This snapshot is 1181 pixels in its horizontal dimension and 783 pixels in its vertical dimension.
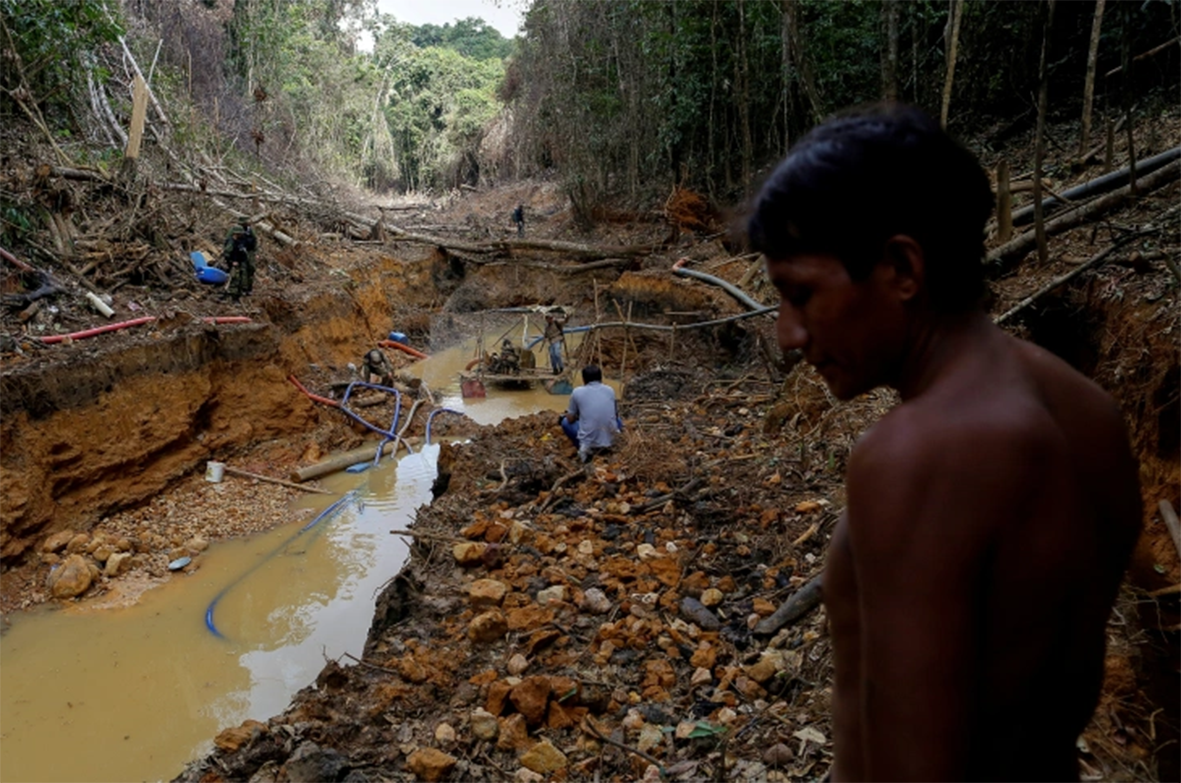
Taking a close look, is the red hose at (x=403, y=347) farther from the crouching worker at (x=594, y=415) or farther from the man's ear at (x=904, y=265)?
the man's ear at (x=904, y=265)

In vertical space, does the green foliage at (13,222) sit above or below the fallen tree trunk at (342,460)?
above

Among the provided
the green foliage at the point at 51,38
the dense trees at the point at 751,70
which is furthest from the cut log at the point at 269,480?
the dense trees at the point at 751,70

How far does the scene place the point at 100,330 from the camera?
7.58 metres

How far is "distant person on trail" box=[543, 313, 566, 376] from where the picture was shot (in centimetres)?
1178

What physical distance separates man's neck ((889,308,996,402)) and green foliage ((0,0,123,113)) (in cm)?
1172

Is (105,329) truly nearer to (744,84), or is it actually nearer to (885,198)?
(885,198)

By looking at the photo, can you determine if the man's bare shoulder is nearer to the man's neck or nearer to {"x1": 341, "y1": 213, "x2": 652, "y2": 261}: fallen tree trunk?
the man's neck

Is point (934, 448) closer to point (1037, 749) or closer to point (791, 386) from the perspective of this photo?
point (1037, 749)

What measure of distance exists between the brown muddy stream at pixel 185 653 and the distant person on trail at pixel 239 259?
3.72 meters

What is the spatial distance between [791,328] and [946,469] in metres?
0.25

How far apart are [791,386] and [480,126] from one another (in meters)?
27.2

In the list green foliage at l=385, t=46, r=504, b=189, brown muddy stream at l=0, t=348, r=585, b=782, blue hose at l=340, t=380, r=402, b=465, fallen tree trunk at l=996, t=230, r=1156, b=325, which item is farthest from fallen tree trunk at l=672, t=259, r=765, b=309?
A: green foliage at l=385, t=46, r=504, b=189

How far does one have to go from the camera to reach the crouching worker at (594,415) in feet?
20.6

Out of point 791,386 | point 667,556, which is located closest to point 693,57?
point 791,386
